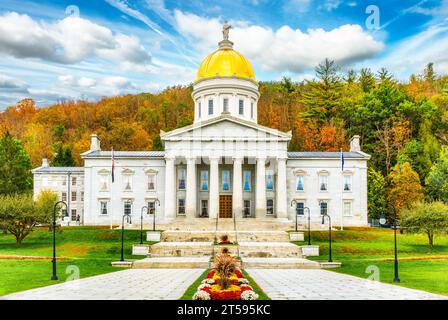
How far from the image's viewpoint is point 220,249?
37.6 m

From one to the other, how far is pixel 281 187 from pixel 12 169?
4315 centimetres

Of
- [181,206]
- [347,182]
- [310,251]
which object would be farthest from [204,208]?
[310,251]

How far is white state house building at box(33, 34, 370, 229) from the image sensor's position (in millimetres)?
58969

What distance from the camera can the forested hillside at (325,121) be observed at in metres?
73.7

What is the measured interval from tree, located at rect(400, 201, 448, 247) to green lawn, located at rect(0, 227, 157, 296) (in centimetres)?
2378

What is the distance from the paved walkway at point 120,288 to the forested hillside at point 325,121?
48218 mm

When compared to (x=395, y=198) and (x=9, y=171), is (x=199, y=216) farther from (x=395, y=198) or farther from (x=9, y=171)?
(x=9, y=171)

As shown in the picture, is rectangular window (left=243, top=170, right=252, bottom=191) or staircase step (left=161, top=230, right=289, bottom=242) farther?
rectangular window (left=243, top=170, right=252, bottom=191)

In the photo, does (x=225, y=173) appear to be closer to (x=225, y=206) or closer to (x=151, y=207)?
(x=225, y=206)

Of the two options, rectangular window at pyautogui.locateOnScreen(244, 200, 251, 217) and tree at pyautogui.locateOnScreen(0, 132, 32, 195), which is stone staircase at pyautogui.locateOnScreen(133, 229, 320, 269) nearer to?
rectangular window at pyautogui.locateOnScreen(244, 200, 251, 217)

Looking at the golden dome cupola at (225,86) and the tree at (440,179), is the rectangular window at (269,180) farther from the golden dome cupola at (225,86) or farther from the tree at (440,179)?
the tree at (440,179)

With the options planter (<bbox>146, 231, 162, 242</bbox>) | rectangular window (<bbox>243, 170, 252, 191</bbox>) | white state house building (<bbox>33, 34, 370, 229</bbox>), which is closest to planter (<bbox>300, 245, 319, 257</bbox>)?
planter (<bbox>146, 231, 162, 242</bbox>)

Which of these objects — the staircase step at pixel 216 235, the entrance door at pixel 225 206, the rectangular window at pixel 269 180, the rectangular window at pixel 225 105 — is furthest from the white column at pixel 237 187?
the staircase step at pixel 216 235

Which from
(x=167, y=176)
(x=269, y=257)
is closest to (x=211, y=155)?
(x=167, y=176)
